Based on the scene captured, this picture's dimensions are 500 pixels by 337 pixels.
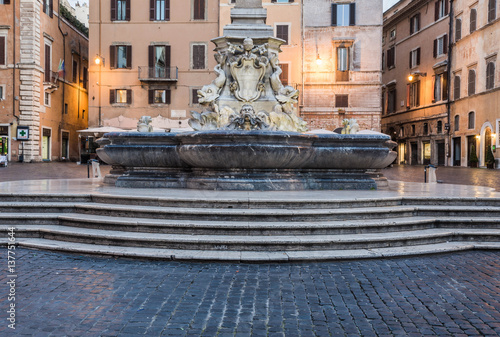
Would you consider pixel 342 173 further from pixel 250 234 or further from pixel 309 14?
pixel 309 14

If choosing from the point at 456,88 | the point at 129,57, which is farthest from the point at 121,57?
the point at 456,88

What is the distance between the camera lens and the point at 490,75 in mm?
32312

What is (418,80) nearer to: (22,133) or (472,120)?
(472,120)

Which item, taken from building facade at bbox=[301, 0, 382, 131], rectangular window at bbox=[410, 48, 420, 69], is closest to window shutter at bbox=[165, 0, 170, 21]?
building facade at bbox=[301, 0, 382, 131]

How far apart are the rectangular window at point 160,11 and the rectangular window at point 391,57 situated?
73.3ft

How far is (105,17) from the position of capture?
117 ft

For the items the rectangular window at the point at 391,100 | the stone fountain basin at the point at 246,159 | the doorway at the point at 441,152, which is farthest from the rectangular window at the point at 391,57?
the stone fountain basin at the point at 246,159

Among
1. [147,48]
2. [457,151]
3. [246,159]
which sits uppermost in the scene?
[147,48]

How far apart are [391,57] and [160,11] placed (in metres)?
23.1

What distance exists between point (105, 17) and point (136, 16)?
2159 mm

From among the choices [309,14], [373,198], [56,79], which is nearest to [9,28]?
[56,79]

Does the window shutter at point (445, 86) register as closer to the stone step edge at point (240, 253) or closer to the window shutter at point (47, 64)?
the window shutter at point (47, 64)

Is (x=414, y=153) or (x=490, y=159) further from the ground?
(x=414, y=153)

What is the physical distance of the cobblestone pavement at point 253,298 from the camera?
3555mm
